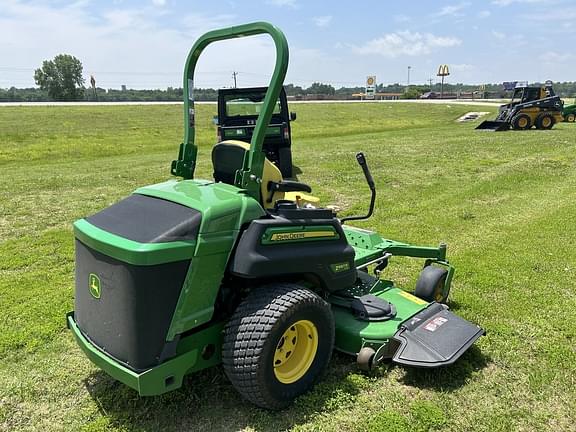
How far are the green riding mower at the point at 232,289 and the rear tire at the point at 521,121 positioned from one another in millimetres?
18731

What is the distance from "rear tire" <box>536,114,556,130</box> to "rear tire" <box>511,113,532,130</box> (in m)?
0.54

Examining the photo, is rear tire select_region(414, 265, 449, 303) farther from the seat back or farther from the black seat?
the black seat

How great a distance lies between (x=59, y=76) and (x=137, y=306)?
245 feet

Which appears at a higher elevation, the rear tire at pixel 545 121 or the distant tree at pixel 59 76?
the distant tree at pixel 59 76

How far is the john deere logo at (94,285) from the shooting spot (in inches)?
108

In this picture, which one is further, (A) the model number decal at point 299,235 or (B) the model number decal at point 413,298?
(B) the model number decal at point 413,298

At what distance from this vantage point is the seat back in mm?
3221

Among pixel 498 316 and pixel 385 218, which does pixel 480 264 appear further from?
pixel 385 218

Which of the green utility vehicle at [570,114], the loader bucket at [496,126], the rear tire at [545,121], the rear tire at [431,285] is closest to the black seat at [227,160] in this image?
the rear tire at [431,285]

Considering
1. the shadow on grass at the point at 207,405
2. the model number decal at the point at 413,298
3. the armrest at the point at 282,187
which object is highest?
the armrest at the point at 282,187

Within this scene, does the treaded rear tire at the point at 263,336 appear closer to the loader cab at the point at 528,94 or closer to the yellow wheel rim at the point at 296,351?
the yellow wheel rim at the point at 296,351

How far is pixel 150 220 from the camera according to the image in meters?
2.74

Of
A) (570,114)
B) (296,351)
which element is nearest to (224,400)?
(296,351)

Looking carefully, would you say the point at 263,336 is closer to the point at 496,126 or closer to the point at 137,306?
the point at 137,306
